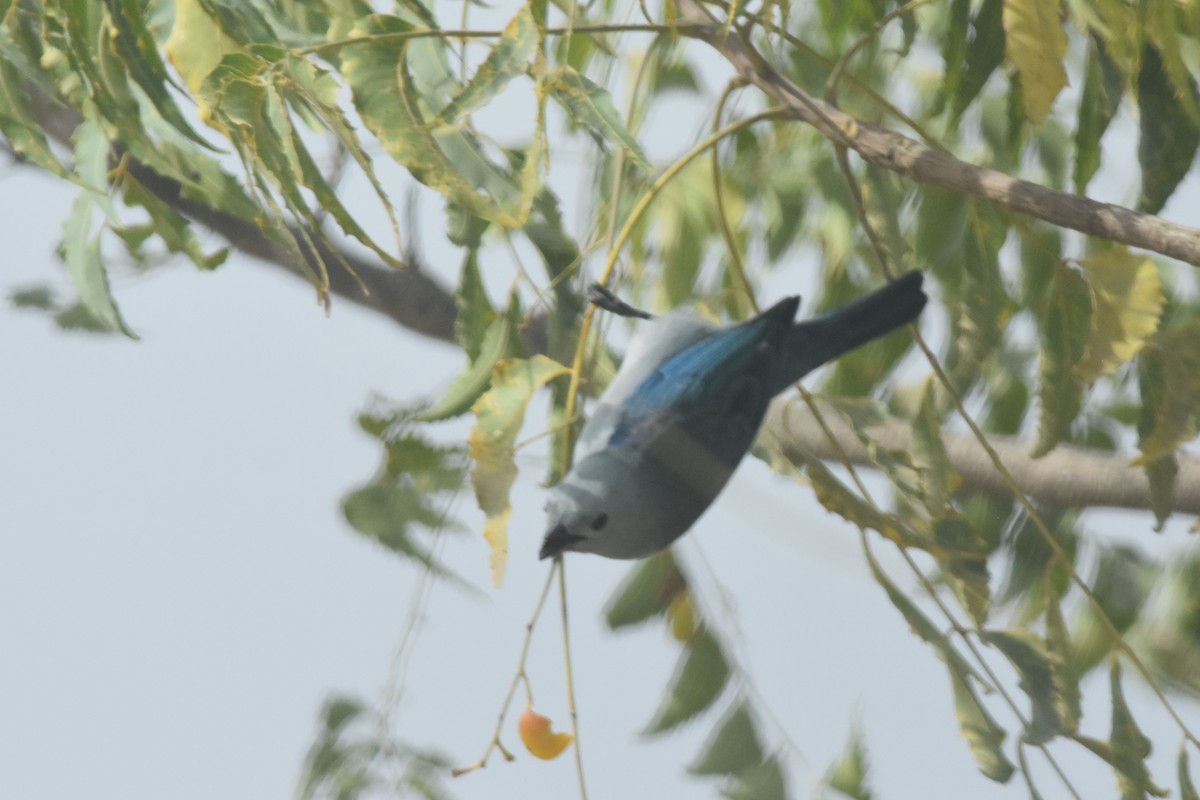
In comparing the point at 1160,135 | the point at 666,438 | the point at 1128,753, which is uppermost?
the point at 1160,135

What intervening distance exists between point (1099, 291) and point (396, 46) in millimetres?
520

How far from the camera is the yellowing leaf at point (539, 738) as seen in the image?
1053 millimetres

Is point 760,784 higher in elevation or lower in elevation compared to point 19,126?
lower

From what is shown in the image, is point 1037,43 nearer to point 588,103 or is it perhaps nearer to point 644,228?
point 588,103

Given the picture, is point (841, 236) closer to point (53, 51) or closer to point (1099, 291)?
point (1099, 291)

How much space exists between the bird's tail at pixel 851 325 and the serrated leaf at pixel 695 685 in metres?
0.36

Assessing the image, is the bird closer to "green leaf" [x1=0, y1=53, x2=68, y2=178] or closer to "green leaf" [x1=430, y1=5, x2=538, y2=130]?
"green leaf" [x1=430, y1=5, x2=538, y2=130]

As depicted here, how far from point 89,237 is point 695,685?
68cm

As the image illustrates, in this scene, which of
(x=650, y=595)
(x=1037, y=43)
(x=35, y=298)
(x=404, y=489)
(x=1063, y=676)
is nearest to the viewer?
(x=1037, y=43)

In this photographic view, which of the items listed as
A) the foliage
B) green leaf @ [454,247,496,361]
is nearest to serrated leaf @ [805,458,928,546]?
the foliage

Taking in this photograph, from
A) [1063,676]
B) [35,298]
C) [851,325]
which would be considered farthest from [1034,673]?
[35,298]

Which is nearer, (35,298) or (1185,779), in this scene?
Result: (1185,779)

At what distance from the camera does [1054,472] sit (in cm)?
155

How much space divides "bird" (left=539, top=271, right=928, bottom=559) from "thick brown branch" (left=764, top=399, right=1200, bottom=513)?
426mm
